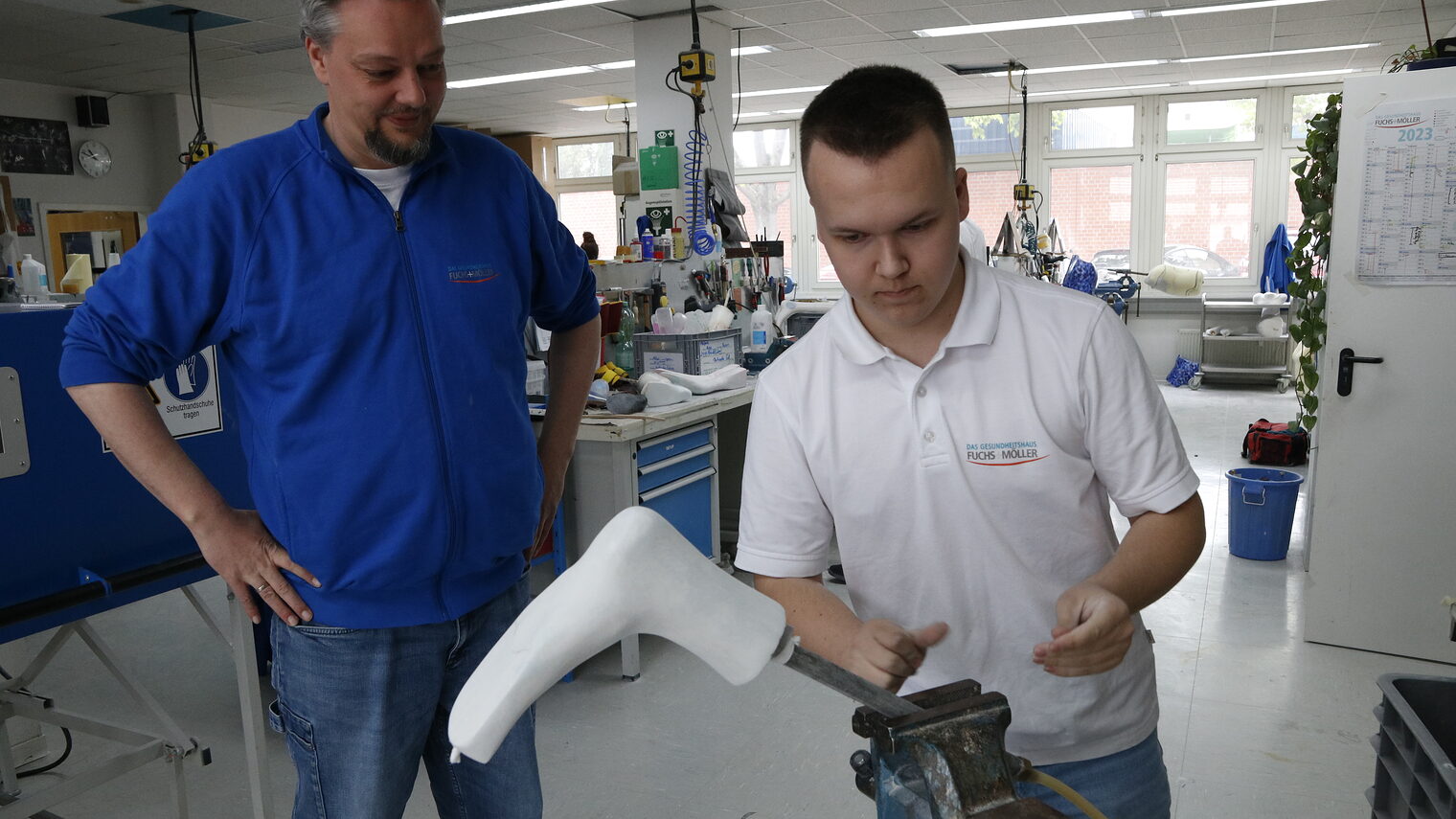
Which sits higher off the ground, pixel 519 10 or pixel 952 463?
pixel 519 10

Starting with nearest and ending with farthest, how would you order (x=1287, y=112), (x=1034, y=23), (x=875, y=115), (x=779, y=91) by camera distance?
1. (x=875, y=115)
2. (x=1034, y=23)
3. (x=779, y=91)
4. (x=1287, y=112)

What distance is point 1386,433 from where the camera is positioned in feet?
10.4

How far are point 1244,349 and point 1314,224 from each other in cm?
609

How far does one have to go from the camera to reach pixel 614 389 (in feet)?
11.6

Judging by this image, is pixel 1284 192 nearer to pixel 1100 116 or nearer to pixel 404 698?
pixel 1100 116

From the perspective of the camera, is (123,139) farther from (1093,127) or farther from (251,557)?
(1093,127)

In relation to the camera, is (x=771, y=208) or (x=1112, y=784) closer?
(x=1112, y=784)

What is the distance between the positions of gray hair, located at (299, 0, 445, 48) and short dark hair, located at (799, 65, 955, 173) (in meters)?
0.64

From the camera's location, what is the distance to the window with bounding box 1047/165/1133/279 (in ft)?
34.5

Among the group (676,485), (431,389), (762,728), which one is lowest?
(762,728)

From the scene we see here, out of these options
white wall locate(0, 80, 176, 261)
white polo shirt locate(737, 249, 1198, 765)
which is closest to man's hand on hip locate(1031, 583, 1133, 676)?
white polo shirt locate(737, 249, 1198, 765)

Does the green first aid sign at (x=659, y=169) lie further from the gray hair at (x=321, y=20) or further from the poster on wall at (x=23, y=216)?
the poster on wall at (x=23, y=216)

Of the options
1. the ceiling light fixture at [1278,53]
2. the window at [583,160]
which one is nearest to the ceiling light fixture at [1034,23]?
the ceiling light fixture at [1278,53]

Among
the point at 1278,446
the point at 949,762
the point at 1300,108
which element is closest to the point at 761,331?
the point at 1278,446
